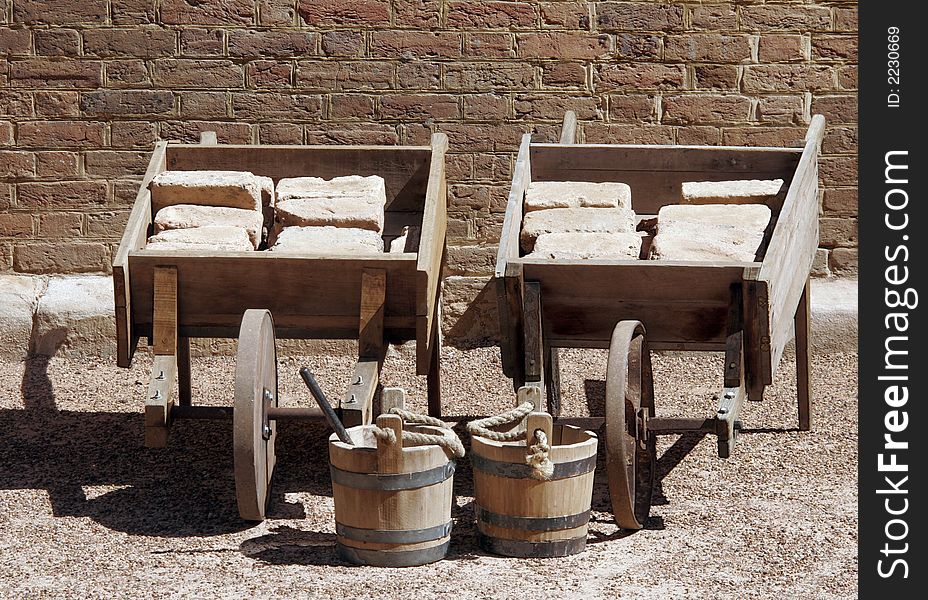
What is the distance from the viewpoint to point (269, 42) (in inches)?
284

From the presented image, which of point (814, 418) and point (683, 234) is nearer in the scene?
point (683, 234)

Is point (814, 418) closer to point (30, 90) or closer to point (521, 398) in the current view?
point (521, 398)

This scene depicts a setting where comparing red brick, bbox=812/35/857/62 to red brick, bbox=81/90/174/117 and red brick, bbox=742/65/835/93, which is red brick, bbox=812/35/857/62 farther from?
red brick, bbox=81/90/174/117

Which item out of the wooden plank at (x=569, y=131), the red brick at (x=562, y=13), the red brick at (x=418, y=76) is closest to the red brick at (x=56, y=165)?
the red brick at (x=418, y=76)

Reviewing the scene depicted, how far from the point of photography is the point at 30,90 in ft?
23.7

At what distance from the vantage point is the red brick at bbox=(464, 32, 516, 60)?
23.7 feet

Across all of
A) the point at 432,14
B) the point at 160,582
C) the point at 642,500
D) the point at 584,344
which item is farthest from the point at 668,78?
the point at 160,582

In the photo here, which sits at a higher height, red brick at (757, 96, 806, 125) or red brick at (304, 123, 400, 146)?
red brick at (757, 96, 806, 125)

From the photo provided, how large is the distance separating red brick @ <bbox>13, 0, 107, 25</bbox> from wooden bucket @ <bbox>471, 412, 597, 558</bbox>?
4.14 metres

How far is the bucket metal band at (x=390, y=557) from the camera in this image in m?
4.14

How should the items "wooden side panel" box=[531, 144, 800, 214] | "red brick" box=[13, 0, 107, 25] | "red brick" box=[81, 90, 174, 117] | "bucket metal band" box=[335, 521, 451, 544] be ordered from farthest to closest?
"red brick" box=[81, 90, 174, 117]
"red brick" box=[13, 0, 107, 25]
"wooden side panel" box=[531, 144, 800, 214]
"bucket metal band" box=[335, 521, 451, 544]

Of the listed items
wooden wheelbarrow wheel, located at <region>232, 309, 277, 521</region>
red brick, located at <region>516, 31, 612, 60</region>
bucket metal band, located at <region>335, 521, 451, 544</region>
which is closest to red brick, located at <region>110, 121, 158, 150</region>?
red brick, located at <region>516, 31, 612, 60</region>

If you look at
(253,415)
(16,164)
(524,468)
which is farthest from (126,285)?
(16,164)

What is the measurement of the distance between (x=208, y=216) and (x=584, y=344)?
1729mm
